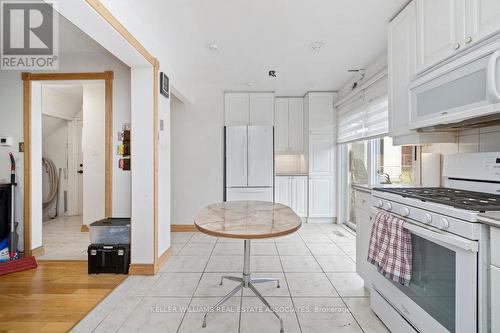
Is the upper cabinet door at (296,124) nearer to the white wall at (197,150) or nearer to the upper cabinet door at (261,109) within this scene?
the upper cabinet door at (261,109)

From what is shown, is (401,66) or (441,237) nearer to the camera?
(441,237)

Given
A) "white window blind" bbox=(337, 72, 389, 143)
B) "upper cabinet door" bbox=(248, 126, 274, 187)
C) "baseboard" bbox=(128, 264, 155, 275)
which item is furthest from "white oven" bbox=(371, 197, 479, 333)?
"upper cabinet door" bbox=(248, 126, 274, 187)

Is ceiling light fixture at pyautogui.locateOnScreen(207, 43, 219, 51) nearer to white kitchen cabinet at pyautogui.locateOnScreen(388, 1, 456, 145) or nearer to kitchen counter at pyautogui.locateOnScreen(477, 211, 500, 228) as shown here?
white kitchen cabinet at pyautogui.locateOnScreen(388, 1, 456, 145)

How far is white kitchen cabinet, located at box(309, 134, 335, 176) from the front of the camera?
4711mm

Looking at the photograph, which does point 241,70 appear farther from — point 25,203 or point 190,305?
point 25,203

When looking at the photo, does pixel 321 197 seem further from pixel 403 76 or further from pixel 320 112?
pixel 403 76

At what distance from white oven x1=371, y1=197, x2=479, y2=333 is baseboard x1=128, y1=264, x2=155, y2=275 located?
7.31ft

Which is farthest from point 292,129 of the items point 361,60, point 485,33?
point 485,33

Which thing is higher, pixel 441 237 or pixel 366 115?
pixel 366 115

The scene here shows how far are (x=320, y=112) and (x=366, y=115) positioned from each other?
131cm

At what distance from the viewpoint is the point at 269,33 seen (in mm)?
2574

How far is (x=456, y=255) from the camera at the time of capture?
119 cm

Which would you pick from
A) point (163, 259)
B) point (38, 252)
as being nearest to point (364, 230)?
point (163, 259)

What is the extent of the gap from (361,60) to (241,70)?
67.1 inches
